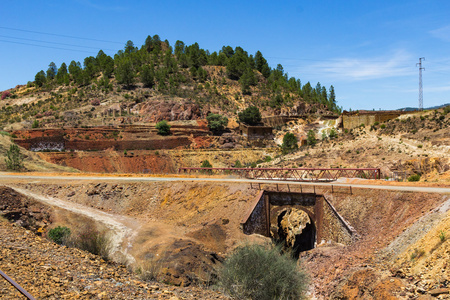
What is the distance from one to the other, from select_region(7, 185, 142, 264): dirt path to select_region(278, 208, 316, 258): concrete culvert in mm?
15782

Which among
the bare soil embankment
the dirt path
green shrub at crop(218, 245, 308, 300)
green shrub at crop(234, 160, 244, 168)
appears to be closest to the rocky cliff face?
green shrub at crop(234, 160, 244, 168)

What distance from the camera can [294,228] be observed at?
42.1 meters

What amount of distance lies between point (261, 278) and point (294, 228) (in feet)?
86.9

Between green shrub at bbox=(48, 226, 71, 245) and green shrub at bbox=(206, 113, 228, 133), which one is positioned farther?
green shrub at bbox=(206, 113, 228, 133)

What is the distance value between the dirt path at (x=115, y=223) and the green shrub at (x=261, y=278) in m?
6.33

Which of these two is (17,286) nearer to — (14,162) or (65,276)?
(65,276)

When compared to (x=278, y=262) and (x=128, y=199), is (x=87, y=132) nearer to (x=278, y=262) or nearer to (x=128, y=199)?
(x=128, y=199)

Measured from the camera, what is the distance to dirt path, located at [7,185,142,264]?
22331 mm

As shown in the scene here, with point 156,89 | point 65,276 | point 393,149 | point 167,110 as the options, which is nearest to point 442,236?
point 65,276

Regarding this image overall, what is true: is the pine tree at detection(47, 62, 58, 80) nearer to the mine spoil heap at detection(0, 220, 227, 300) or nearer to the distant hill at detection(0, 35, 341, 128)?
the distant hill at detection(0, 35, 341, 128)

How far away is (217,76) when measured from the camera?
105125 millimetres

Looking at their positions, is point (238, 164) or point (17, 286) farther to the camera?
point (238, 164)

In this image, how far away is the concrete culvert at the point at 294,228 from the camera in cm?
3711

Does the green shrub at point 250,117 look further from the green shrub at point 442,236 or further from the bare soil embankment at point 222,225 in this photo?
the green shrub at point 442,236
